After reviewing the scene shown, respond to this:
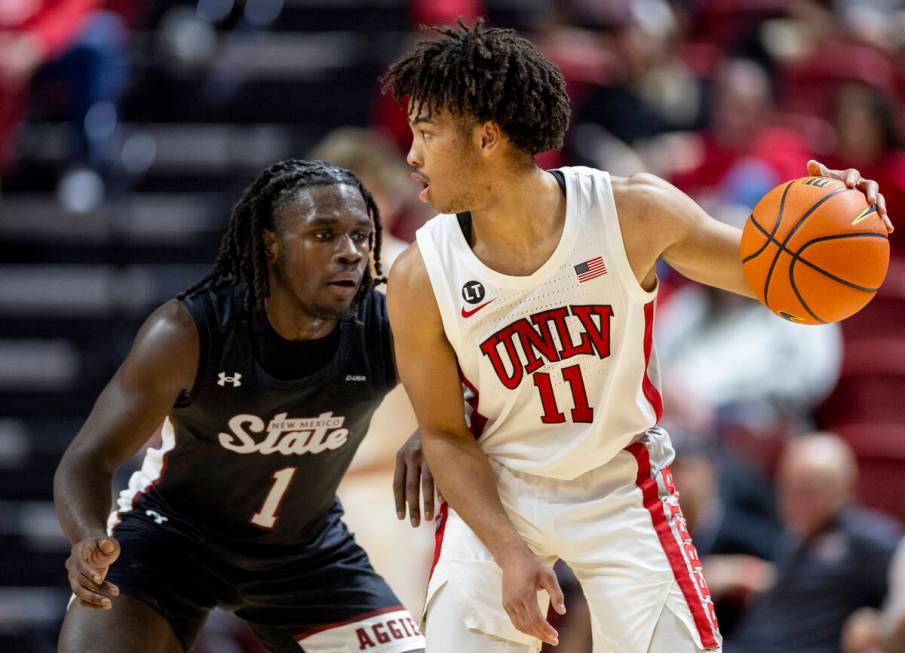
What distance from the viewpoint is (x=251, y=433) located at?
4109 mm

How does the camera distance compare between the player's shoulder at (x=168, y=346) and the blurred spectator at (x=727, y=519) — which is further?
the blurred spectator at (x=727, y=519)

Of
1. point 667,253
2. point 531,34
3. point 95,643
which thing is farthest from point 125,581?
point 531,34

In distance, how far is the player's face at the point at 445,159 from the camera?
11.9 feet

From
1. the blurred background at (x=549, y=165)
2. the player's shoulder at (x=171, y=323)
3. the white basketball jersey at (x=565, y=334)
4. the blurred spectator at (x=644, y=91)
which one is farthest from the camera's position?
the blurred spectator at (x=644, y=91)

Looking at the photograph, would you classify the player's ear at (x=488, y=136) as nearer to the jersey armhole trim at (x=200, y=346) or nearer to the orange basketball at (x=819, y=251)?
the orange basketball at (x=819, y=251)

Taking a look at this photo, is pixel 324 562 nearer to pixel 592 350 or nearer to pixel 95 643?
pixel 95 643

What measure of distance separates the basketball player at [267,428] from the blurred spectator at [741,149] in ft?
14.8

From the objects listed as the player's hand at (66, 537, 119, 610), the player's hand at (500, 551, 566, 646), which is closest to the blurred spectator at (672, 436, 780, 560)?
the player's hand at (500, 551, 566, 646)

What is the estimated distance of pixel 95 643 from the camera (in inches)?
148

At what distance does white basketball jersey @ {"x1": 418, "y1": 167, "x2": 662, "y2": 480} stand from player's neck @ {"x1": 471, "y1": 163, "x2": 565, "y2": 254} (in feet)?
0.17

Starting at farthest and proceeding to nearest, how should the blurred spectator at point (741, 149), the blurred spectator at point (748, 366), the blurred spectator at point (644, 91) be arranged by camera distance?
the blurred spectator at point (644, 91)
the blurred spectator at point (741, 149)
the blurred spectator at point (748, 366)

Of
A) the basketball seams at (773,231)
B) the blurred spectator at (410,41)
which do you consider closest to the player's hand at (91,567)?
the basketball seams at (773,231)

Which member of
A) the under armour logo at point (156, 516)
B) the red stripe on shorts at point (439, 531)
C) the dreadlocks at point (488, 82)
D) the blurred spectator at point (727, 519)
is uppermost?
the dreadlocks at point (488, 82)

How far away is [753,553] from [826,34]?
415 cm
